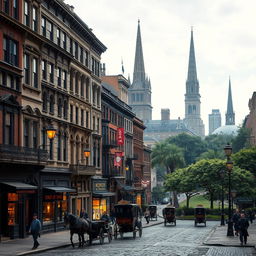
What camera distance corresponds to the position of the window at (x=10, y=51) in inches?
1540

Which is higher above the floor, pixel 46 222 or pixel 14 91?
pixel 14 91

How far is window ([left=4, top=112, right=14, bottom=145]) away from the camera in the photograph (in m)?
38.6

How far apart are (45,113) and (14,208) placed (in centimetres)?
992

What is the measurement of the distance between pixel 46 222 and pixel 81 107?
49.2 ft

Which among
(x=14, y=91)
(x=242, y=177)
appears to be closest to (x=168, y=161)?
(x=242, y=177)

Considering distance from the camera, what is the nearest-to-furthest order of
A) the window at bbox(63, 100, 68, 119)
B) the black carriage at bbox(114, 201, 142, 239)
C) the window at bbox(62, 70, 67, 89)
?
the black carriage at bbox(114, 201, 142, 239)
the window at bbox(62, 70, 67, 89)
the window at bbox(63, 100, 68, 119)

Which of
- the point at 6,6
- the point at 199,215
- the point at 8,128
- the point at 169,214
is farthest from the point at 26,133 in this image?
the point at 199,215

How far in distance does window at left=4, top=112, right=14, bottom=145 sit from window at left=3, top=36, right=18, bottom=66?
364 centimetres

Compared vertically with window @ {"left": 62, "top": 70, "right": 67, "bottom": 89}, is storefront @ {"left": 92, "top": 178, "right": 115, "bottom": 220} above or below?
below

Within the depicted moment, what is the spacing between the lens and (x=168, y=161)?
4651 inches

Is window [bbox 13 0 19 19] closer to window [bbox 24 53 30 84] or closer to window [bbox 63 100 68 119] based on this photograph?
window [bbox 24 53 30 84]

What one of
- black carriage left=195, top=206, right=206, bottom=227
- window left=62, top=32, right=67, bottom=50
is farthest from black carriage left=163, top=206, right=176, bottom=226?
window left=62, top=32, right=67, bottom=50

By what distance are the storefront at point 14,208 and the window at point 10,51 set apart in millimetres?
8158

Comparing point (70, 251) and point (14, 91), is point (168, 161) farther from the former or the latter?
point (70, 251)
